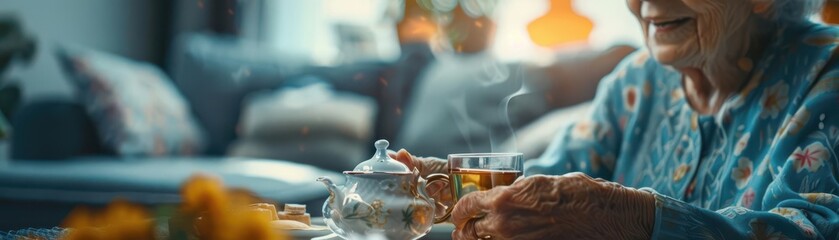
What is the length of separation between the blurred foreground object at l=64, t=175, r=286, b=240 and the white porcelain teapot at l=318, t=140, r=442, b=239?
457 millimetres

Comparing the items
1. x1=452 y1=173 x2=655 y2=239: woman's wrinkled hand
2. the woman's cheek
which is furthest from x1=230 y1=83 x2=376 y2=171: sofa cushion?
x1=452 y1=173 x2=655 y2=239: woman's wrinkled hand

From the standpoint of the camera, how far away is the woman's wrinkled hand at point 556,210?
863 mm

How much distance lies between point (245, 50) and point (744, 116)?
2.50 m

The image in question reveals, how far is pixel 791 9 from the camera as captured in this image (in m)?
1.30

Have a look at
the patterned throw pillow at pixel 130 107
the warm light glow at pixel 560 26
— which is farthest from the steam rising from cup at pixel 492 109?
the patterned throw pillow at pixel 130 107

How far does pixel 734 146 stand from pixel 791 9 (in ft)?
0.65

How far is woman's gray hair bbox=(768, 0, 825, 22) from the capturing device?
1288mm

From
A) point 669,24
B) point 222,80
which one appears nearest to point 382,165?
point 669,24

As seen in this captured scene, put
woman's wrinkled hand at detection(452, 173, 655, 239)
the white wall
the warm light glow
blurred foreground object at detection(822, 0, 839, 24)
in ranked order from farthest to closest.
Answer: the white wall < the warm light glow < blurred foreground object at detection(822, 0, 839, 24) < woman's wrinkled hand at detection(452, 173, 655, 239)

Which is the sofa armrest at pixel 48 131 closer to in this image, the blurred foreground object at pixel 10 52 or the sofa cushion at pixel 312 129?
the blurred foreground object at pixel 10 52

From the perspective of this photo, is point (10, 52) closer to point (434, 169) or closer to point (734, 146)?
point (434, 169)

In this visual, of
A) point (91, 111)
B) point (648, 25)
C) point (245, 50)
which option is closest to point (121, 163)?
point (91, 111)

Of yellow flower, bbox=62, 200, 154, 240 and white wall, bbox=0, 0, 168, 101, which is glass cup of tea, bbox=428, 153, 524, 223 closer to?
yellow flower, bbox=62, 200, 154, 240

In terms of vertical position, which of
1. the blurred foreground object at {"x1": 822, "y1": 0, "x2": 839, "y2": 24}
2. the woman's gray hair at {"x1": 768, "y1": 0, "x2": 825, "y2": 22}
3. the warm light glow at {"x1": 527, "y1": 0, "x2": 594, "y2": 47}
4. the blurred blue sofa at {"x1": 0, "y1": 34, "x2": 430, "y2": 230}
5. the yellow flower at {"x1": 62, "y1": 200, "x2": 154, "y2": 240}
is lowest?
the blurred blue sofa at {"x1": 0, "y1": 34, "x2": 430, "y2": 230}
